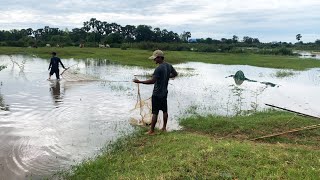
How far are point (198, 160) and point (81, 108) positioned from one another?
7.51m

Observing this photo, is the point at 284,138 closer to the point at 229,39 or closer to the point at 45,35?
the point at 45,35

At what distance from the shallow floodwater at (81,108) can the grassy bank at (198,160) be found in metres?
0.88

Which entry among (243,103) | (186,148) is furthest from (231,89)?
(186,148)

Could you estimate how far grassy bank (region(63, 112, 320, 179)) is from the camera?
213 inches

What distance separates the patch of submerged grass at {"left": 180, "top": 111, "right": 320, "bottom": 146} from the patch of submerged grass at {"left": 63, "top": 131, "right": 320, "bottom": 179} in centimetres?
165

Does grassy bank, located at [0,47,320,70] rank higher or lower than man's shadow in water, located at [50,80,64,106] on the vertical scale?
higher

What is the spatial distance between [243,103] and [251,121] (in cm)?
496

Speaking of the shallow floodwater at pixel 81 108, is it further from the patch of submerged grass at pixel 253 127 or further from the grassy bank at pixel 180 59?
the grassy bank at pixel 180 59

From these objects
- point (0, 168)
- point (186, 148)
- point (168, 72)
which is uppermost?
point (168, 72)

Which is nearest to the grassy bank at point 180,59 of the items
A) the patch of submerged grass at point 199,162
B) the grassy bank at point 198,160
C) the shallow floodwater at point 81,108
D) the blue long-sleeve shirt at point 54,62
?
the blue long-sleeve shirt at point 54,62

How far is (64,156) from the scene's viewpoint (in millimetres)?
7574

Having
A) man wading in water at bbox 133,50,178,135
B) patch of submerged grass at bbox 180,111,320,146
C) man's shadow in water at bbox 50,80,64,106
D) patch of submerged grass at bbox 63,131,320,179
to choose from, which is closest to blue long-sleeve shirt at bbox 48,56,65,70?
man's shadow in water at bbox 50,80,64,106

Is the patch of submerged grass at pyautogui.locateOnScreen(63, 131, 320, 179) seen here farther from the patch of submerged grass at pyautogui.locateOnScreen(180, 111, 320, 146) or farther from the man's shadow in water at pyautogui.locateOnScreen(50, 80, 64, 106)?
the man's shadow in water at pyautogui.locateOnScreen(50, 80, 64, 106)

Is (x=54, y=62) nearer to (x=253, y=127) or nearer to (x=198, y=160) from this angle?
(x=253, y=127)
